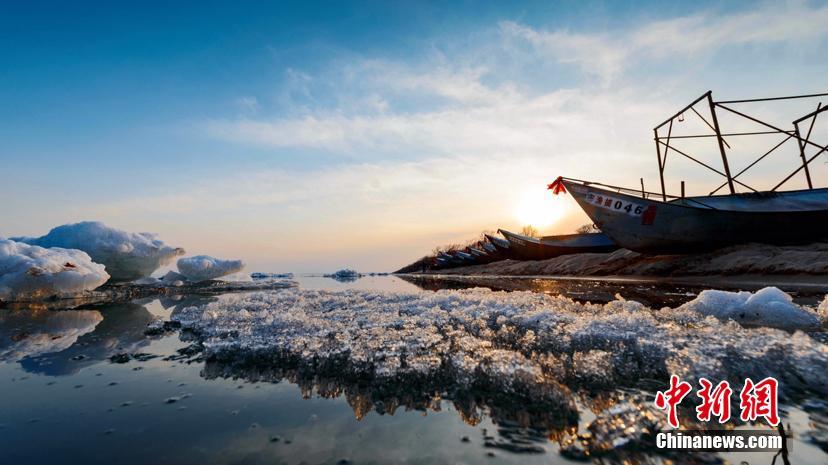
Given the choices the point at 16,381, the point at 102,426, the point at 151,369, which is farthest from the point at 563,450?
the point at 16,381

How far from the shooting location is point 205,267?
73.9 ft

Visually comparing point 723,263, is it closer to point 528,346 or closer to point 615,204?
point 615,204

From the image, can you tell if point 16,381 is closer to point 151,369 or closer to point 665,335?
point 151,369

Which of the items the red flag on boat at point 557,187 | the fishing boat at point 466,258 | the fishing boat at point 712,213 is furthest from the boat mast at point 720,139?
the fishing boat at point 466,258

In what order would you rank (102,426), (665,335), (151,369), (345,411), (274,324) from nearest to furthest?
1. (102,426)
2. (345,411)
3. (151,369)
4. (665,335)
5. (274,324)

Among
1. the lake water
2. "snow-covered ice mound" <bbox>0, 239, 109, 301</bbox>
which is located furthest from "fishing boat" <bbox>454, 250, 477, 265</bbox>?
the lake water

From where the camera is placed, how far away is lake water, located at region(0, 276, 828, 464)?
1.93 meters

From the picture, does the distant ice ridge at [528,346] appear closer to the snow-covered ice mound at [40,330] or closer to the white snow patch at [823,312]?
the white snow patch at [823,312]

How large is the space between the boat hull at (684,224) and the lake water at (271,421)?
17673 millimetres

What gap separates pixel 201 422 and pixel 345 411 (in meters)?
0.94

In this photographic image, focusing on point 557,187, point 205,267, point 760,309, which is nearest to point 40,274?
point 205,267

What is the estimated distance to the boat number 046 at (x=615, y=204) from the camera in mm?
18083

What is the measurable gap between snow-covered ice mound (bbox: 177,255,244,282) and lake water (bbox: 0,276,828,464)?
2064 cm

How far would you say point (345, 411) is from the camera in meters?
2.51
